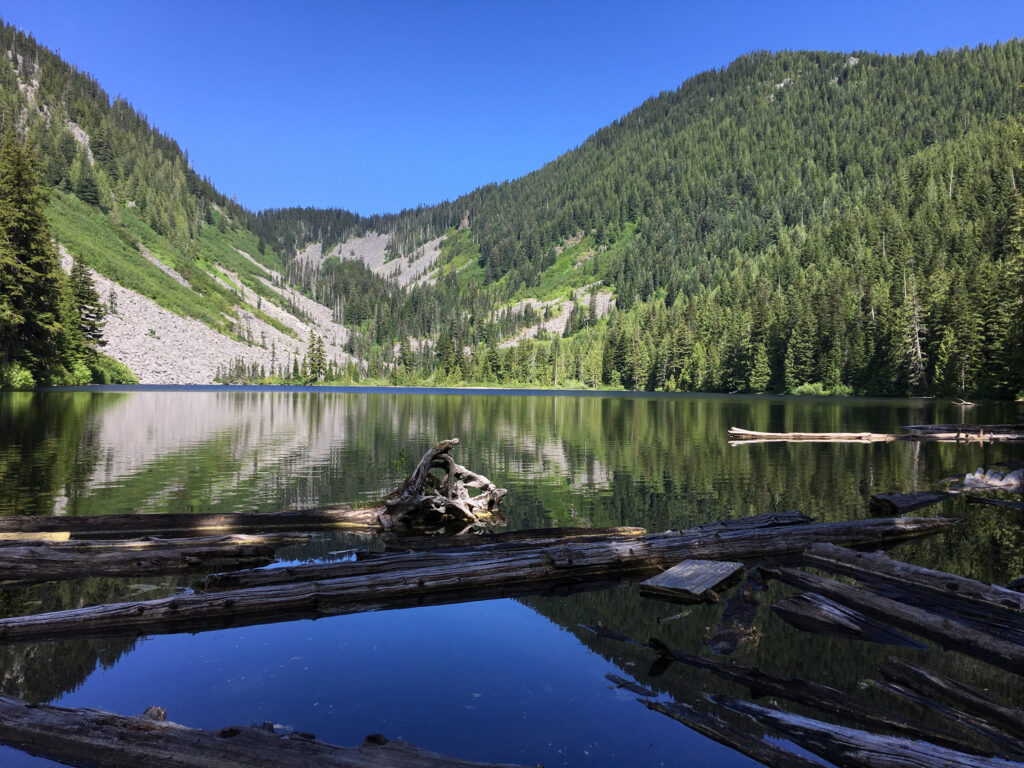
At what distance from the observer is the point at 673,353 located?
614 feet

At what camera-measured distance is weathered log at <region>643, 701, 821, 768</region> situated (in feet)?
20.7

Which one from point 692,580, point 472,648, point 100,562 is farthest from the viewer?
point 100,562

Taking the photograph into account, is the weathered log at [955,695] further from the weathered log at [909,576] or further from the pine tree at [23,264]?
the pine tree at [23,264]

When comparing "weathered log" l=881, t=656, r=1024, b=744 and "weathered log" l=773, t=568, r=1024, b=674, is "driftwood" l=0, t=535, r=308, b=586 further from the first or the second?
"weathered log" l=881, t=656, r=1024, b=744

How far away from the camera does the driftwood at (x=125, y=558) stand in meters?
12.2

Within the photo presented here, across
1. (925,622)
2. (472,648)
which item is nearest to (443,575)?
(472,648)

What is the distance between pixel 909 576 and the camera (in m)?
11.6

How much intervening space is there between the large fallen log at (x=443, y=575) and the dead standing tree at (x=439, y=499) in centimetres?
460

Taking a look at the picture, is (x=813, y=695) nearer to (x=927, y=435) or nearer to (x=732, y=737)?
(x=732, y=737)

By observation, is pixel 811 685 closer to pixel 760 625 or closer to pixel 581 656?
pixel 760 625

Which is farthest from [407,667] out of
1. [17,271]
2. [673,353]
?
[673,353]

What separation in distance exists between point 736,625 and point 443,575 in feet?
17.8

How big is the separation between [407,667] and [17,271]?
8719 centimetres

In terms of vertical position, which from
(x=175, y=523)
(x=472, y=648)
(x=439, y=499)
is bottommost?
(x=472, y=648)
